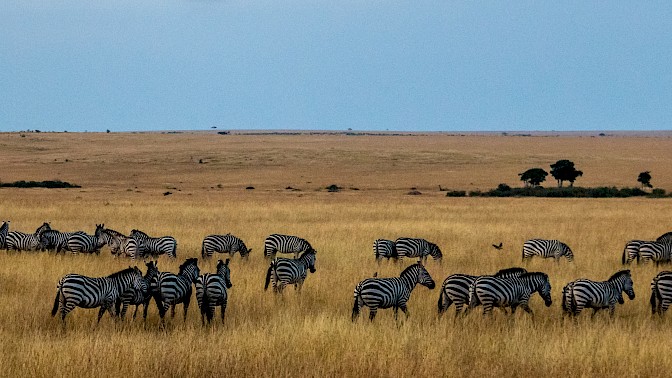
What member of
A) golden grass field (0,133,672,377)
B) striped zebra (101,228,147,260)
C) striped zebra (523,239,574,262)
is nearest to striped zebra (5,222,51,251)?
golden grass field (0,133,672,377)

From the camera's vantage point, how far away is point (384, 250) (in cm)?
2083

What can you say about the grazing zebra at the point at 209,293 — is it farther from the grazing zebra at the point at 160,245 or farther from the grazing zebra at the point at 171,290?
the grazing zebra at the point at 160,245

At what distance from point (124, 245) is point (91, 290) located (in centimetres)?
899

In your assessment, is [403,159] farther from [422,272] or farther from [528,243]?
[422,272]

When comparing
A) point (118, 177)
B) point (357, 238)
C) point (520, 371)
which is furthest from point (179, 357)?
point (118, 177)

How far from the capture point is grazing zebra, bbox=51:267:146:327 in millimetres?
11945

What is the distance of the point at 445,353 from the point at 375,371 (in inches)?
45.9

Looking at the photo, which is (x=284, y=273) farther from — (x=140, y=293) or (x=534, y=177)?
(x=534, y=177)

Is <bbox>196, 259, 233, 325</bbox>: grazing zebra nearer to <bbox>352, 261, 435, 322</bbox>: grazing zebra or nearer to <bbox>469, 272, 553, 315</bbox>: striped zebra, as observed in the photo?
<bbox>352, 261, 435, 322</bbox>: grazing zebra

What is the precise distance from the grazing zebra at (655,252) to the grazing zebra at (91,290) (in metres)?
13.4

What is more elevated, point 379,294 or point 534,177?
point 534,177

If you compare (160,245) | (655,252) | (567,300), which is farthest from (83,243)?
(655,252)

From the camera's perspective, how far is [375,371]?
31.7 feet

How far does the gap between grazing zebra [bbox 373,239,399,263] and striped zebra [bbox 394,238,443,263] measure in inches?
4.3
